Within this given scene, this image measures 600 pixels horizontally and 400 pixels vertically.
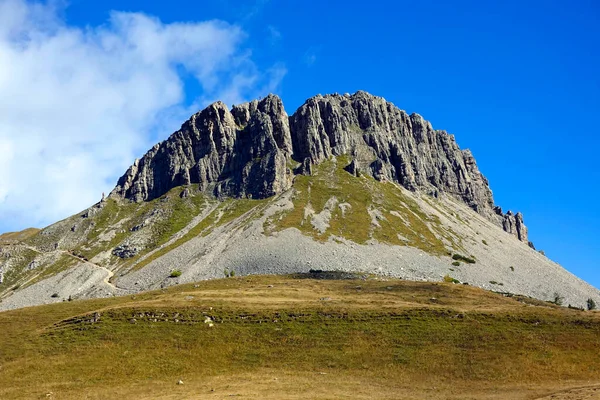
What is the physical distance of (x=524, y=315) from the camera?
219 feet

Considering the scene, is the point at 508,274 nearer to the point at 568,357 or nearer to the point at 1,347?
the point at 568,357

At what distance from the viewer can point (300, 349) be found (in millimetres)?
60125

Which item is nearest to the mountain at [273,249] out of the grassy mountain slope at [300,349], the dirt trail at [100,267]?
the dirt trail at [100,267]

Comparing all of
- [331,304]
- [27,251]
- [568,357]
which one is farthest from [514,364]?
[27,251]

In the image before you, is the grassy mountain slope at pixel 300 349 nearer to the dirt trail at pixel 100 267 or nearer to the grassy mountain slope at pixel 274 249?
the grassy mountain slope at pixel 274 249

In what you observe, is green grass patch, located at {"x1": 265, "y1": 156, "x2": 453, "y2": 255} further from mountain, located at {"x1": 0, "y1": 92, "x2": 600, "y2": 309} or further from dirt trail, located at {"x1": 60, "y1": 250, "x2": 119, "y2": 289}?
dirt trail, located at {"x1": 60, "y1": 250, "x2": 119, "y2": 289}

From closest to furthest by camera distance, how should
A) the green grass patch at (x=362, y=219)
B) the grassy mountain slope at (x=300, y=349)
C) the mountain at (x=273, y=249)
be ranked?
the grassy mountain slope at (x=300, y=349)
the mountain at (x=273, y=249)
the green grass patch at (x=362, y=219)

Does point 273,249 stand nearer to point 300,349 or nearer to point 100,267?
point 100,267

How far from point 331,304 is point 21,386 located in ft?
137

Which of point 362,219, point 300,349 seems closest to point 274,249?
point 362,219

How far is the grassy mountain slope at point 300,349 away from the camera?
49938mm

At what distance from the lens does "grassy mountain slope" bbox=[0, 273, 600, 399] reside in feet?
164

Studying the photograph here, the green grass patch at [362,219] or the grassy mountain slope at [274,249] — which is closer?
the grassy mountain slope at [274,249]

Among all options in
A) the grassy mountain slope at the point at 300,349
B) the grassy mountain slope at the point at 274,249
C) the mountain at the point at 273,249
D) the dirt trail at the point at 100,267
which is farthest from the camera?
the dirt trail at the point at 100,267
